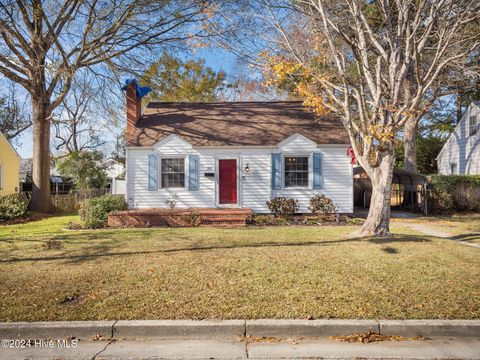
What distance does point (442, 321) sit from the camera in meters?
4.30

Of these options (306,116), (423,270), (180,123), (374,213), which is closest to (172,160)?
(180,123)

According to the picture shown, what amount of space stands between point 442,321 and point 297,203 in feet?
37.3

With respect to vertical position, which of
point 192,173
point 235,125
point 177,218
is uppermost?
point 235,125

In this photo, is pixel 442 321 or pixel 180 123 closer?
pixel 442 321

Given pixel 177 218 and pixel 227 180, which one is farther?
pixel 227 180

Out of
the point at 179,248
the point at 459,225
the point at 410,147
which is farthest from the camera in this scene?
the point at 410,147

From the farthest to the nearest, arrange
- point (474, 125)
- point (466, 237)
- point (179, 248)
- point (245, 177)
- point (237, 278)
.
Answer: point (474, 125) < point (245, 177) < point (466, 237) < point (179, 248) < point (237, 278)

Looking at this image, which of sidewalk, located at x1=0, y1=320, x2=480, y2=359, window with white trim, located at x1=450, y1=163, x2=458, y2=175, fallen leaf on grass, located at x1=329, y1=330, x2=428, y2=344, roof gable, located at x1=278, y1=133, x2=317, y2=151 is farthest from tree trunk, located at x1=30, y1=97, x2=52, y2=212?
window with white trim, located at x1=450, y1=163, x2=458, y2=175

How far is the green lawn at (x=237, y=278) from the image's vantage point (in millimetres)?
4637

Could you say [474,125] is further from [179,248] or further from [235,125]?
[179,248]

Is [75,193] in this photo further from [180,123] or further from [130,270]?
[130,270]

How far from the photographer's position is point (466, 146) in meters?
23.5

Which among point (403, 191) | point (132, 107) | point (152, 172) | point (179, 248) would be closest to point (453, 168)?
point (403, 191)

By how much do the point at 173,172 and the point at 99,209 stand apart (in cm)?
361
